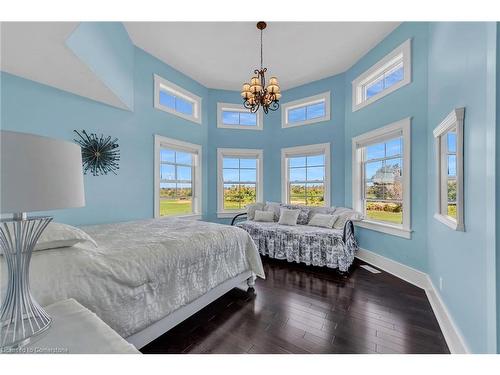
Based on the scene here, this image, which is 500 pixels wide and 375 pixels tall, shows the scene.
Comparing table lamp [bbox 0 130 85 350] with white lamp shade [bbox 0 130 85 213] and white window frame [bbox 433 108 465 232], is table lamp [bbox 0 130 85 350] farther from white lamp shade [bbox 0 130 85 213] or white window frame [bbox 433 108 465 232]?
white window frame [bbox 433 108 465 232]

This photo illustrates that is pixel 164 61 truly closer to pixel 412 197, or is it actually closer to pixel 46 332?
pixel 46 332

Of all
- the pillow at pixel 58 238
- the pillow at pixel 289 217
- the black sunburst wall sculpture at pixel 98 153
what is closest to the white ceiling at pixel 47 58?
the black sunburst wall sculpture at pixel 98 153

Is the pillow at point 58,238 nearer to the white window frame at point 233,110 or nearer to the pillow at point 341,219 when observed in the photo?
the pillow at point 341,219

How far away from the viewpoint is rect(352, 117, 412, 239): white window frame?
9.89ft

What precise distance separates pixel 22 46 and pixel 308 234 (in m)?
3.88

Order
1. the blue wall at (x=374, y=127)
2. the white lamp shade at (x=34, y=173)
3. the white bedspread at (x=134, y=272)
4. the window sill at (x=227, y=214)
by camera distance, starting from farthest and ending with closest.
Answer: the window sill at (x=227, y=214)
the blue wall at (x=374, y=127)
the white bedspread at (x=134, y=272)
the white lamp shade at (x=34, y=173)

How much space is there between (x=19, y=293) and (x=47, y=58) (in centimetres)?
217

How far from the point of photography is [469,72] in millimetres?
1524

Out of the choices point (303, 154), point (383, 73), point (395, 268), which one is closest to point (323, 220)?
point (395, 268)

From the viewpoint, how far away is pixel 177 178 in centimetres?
427

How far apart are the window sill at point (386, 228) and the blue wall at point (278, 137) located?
0.65 metres

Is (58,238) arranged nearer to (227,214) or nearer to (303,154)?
(227,214)

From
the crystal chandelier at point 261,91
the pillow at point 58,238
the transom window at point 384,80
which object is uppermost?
the transom window at point 384,80

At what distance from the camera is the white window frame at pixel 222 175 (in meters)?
4.89
